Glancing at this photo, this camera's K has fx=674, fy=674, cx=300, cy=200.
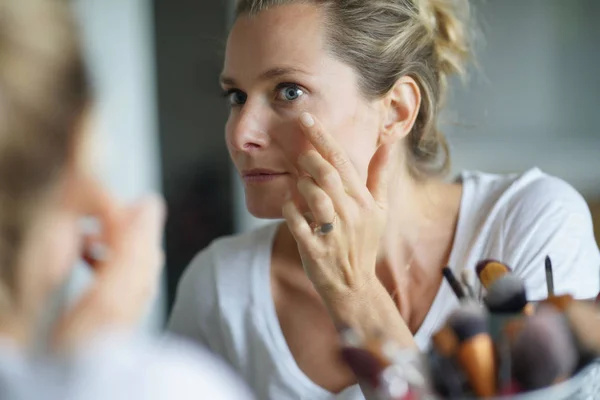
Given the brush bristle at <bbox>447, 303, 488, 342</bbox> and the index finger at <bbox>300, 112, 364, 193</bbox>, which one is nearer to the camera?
the brush bristle at <bbox>447, 303, 488, 342</bbox>

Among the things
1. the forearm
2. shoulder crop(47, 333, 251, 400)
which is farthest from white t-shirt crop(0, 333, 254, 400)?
the forearm

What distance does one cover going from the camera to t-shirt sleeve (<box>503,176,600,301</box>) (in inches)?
34.4

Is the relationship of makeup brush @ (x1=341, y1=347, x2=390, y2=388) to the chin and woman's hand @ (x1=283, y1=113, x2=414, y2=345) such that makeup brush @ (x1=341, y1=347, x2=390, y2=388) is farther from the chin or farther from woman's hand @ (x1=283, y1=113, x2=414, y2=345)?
the chin

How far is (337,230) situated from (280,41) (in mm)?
261

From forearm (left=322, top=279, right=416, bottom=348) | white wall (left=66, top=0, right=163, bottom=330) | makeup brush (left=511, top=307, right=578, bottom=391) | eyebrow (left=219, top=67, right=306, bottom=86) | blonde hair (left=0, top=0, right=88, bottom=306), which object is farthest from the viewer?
white wall (left=66, top=0, right=163, bottom=330)

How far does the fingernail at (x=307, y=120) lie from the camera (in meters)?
0.86

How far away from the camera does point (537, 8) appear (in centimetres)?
217

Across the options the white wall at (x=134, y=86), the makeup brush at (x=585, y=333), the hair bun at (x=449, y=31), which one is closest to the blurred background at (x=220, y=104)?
the white wall at (x=134, y=86)

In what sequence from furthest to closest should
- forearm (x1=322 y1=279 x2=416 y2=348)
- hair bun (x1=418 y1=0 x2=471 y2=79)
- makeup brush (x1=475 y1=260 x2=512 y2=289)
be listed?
hair bun (x1=418 y1=0 x2=471 y2=79) → forearm (x1=322 y1=279 x2=416 y2=348) → makeup brush (x1=475 y1=260 x2=512 y2=289)

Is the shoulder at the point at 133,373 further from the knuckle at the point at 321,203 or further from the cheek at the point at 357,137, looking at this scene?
the cheek at the point at 357,137

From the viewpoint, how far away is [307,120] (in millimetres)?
858

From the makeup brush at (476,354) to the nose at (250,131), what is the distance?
1.46ft

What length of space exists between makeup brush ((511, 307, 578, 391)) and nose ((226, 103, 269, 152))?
47cm

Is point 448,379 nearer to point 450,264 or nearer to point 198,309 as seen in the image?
point 450,264
